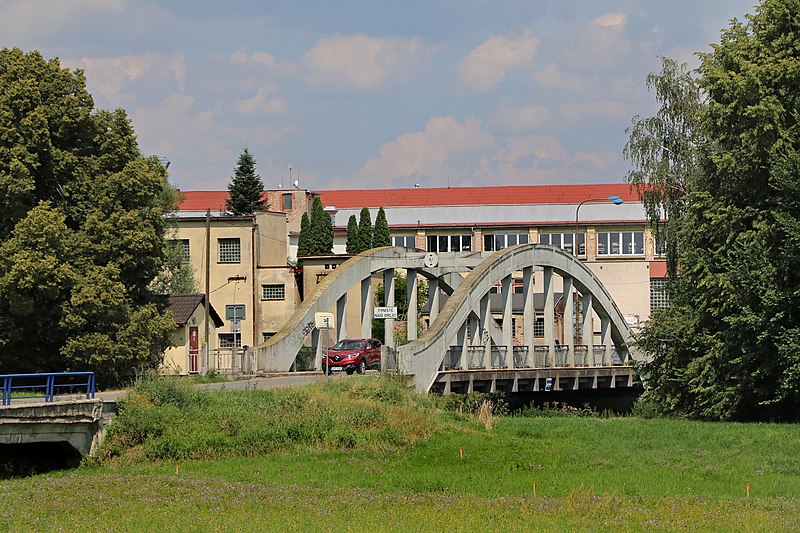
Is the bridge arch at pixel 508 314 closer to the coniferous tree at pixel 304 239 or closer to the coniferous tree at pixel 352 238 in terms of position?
the coniferous tree at pixel 304 239

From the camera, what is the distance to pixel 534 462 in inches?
953

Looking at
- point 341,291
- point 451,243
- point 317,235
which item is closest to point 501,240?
point 451,243

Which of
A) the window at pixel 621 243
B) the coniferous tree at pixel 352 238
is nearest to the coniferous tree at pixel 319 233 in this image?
the coniferous tree at pixel 352 238

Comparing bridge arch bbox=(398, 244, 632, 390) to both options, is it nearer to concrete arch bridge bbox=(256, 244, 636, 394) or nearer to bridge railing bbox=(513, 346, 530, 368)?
concrete arch bridge bbox=(256, 244, 636, 394)

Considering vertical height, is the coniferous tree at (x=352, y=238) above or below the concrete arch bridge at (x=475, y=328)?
above

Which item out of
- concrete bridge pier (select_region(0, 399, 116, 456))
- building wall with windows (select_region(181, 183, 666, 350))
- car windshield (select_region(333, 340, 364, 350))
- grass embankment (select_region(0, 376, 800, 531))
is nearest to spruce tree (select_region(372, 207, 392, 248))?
building wall with windows (select_region(181, 183, 666, 350))

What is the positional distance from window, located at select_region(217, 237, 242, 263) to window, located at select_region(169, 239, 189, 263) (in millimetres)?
1867

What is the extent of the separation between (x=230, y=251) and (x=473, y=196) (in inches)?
1288

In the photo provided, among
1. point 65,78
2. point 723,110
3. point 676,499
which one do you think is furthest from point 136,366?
point 676,499

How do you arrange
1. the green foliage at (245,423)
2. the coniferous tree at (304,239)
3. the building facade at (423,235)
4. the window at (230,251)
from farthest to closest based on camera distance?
the coniferous tree at (304,239)
the building facade at (423,235)
the window at (230,251)
the green foliage at (245,423)

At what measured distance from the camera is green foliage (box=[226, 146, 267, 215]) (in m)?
82.4

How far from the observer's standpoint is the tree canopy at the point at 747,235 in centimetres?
3325

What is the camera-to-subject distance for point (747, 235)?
34.8 metres

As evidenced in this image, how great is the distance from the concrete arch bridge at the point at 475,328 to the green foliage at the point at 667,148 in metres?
4.26
